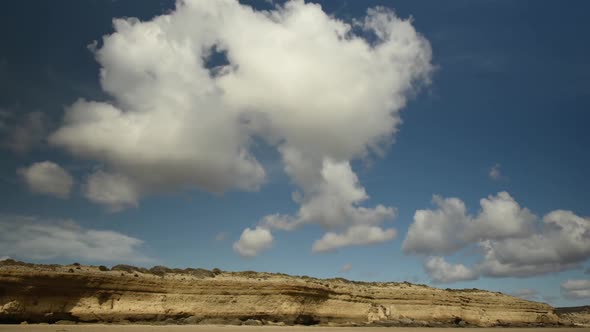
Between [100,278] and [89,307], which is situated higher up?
[100,278]

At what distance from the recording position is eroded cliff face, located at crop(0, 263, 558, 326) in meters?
30.7

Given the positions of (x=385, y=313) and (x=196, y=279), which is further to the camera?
(x=385, y=313)

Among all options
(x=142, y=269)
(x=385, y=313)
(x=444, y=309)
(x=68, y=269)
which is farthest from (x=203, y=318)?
(x=444, y=309)

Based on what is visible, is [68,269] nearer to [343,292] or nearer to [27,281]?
[27,281]

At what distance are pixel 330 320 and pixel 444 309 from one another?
18578 millimetres

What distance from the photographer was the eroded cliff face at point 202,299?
30688 millimetres

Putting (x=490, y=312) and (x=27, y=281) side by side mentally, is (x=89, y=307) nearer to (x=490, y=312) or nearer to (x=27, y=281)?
(x=27, y=281)

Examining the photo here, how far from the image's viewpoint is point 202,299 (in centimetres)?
3728

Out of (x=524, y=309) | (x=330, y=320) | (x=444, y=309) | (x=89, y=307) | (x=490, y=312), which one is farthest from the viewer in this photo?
(x=524, y=309)

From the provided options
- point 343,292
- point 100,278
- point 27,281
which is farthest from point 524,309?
point 27,281

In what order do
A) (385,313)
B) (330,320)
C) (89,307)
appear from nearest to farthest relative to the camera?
(89,307) → (330,320) → (385,313)

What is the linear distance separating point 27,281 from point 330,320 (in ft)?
98.8

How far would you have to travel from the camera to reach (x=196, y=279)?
1496 inches

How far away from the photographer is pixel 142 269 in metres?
39.9
